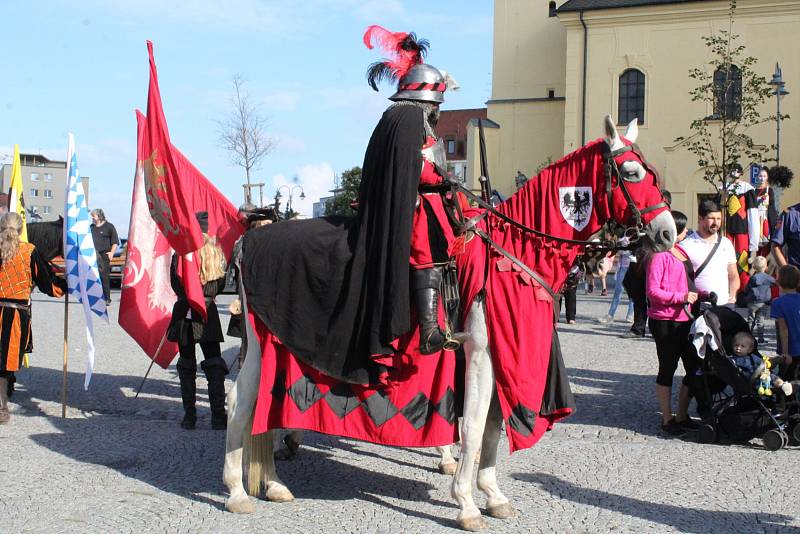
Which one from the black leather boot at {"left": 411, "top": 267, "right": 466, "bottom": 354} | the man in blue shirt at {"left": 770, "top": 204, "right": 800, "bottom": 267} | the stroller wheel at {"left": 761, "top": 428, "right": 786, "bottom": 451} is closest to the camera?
the black leather boot at {"left": 411, "top": 267, "right": 466, "bottom": 354}

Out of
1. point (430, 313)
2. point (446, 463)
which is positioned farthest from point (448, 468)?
point (430, 313)

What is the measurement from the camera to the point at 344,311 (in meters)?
5.61

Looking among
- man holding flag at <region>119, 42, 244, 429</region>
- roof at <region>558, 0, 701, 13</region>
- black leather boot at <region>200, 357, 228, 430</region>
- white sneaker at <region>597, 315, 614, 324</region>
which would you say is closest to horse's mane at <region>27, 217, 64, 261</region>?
man holding flag at <region>119, 42, 244, 429</region>

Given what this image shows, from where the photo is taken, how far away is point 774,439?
7.23 m

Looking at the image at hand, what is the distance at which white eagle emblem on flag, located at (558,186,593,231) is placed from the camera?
5.56 metres

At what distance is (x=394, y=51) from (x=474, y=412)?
7.61 feet

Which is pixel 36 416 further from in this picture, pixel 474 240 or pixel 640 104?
pixel 640 104

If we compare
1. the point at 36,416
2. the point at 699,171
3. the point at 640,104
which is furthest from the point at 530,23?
the point at 36,416

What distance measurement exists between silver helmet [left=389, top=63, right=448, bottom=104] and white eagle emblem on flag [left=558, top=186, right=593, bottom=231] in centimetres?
96

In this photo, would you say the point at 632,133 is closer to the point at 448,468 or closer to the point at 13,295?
the point at 448,468

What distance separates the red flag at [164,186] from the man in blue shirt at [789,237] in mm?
6339

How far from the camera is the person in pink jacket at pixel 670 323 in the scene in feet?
26.3

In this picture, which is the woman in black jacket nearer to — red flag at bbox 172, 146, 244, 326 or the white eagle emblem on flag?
red flag at bbox 172, 146, 244, 326

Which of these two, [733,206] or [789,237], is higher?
[733,206]
